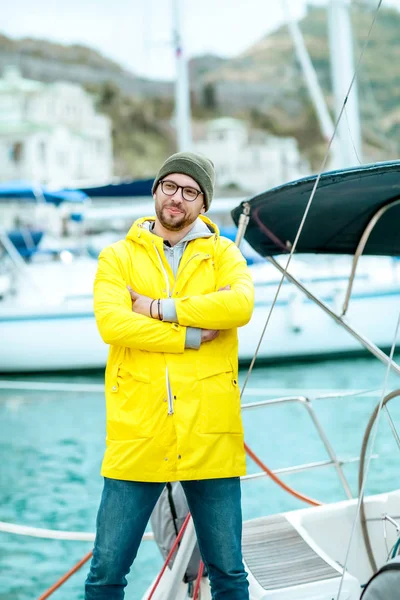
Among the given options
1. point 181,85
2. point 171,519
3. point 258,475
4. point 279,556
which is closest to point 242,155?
point 181,85

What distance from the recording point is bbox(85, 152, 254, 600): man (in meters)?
2.30

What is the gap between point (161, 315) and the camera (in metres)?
2.42

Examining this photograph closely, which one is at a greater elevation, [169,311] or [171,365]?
[169,311]

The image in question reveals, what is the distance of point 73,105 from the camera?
265 feet

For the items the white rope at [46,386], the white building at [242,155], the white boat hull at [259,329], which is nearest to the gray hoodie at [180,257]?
the white rope at [46,386]

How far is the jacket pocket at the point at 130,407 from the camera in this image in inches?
90.3

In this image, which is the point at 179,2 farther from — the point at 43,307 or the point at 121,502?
the point at 121,502

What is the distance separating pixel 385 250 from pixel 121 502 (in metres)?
1.77

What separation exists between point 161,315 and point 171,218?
11.7 inches

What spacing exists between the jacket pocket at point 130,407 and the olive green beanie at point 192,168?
598mm

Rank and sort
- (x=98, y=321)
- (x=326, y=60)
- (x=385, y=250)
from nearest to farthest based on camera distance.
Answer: (x=98, y=321) < (x=385, y=250) < (x=326, y=60)

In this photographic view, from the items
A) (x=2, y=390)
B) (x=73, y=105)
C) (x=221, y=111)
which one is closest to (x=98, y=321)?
(x=2, y=390)

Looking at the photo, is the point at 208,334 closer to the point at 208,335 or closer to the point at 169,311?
the point at 208,335

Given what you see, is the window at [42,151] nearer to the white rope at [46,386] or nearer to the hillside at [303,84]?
the hillside at [303,84]
